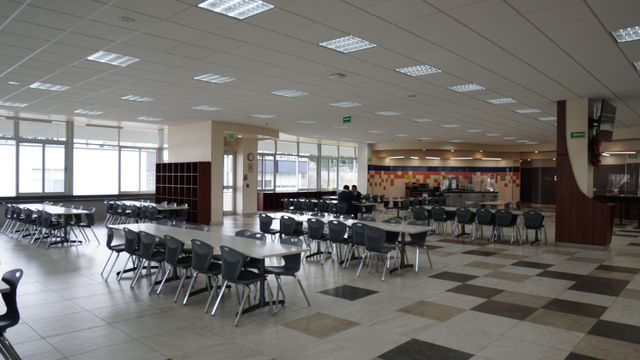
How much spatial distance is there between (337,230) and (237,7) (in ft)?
13.8

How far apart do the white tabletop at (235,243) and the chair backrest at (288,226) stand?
2.08 meters

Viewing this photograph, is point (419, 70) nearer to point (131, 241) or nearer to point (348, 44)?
point (348, 44)

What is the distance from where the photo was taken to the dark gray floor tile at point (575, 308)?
205 inches

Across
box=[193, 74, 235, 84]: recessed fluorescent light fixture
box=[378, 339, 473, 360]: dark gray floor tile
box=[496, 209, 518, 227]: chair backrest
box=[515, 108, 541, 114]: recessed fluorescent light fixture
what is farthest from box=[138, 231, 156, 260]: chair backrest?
box=[515, 108, 541, 114]: recessed fluorescent light fixture

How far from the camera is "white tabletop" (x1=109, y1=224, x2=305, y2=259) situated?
5.17m

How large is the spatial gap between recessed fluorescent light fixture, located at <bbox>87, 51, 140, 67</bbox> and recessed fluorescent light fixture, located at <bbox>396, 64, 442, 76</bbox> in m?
4.37

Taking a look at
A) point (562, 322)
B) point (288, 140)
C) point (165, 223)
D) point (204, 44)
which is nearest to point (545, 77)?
point (562, 322)

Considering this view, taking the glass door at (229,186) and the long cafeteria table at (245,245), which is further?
the glass door at (229,186)

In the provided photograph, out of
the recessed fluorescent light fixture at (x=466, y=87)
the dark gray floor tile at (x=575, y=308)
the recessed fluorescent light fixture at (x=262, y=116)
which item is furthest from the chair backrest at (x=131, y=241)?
the recessed fluorescent light fixture at (x=262, y=116)

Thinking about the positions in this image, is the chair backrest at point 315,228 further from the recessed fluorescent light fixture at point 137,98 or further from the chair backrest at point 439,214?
the recessed fluorescent light fixture at point 137,98

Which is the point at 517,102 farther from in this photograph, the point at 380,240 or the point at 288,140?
the point at 288,140

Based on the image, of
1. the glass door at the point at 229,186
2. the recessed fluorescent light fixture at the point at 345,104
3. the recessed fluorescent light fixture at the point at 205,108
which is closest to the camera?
the recessed fluorescent light fixture at the point at 345,104

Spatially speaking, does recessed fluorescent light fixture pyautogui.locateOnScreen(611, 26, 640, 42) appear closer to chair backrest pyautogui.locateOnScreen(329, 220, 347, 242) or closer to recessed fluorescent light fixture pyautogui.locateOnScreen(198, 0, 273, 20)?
recessed fluorescent light fixture pyautogui.locateOnScreen(198, 0, 273, 20)

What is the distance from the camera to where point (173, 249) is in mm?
5719
